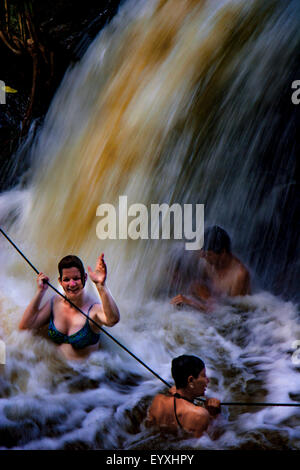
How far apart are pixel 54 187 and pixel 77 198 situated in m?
0.59

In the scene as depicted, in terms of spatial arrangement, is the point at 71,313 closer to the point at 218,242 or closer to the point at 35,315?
the point at 35,315

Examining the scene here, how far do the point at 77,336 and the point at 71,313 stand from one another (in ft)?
0.50

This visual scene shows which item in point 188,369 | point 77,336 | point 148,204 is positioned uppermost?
point 148,204

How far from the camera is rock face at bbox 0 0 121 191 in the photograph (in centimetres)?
776

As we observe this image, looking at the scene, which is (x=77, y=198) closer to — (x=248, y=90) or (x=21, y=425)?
(x=248, y=90)

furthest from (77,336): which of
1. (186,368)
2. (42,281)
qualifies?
(186,368)

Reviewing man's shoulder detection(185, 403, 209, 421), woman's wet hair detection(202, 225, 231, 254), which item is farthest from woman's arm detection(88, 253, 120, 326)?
woman's wet hair detection(202, 225, 231, 254)

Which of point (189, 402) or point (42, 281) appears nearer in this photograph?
point (189, 402)

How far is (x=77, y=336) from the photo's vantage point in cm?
361

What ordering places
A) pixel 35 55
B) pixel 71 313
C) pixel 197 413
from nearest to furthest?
pixel 197 413, pixel 71 313, pixel 35 55

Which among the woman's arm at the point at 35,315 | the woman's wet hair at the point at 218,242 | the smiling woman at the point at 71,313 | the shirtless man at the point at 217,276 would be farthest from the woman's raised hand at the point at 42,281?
the woman's wet hair at the point at 218,242

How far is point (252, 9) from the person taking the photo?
5645 mm

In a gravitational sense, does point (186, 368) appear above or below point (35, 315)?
below

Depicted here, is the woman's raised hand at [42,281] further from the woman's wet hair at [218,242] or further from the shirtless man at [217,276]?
the woman's wet hair at [218,242]
